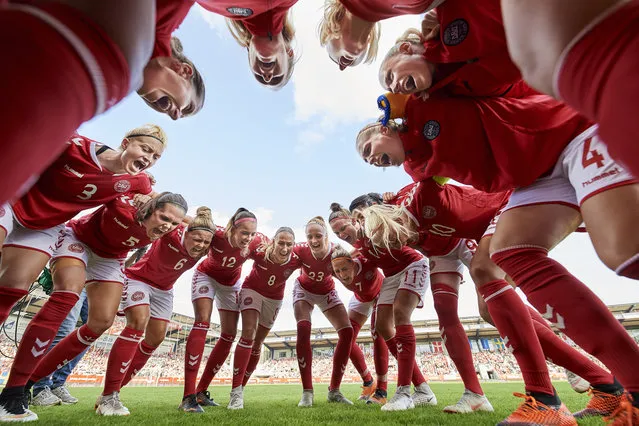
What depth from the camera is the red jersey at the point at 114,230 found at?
12.9ft

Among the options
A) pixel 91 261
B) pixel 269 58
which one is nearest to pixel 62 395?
pixel 91 261

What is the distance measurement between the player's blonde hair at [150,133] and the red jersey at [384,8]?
253 centimetres

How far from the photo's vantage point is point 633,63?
0.46 m

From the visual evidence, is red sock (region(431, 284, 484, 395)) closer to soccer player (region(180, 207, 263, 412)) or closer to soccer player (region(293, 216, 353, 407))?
soccer player (region(293, 216, 353, 407))

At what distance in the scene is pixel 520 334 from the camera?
2223 millimetres

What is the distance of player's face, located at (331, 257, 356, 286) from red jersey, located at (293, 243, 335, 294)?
544mm

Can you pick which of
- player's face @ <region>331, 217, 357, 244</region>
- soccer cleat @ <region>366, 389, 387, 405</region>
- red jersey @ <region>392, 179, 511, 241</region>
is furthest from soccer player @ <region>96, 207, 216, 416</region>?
red jersey @ <region>392, 179, 511, 241</region>

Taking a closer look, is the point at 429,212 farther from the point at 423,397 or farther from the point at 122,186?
the point at 122,186

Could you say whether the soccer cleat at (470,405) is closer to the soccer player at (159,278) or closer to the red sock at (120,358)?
the soccer player at (159,278)

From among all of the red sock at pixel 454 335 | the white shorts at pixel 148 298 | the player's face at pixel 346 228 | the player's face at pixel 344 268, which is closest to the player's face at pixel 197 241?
the white shorts at pixel 148 298

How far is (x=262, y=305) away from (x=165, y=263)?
1.88m

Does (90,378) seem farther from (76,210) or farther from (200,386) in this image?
(76,210)

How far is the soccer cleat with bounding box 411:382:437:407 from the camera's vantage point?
4543 mm

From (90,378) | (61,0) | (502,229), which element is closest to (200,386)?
(502,229)
